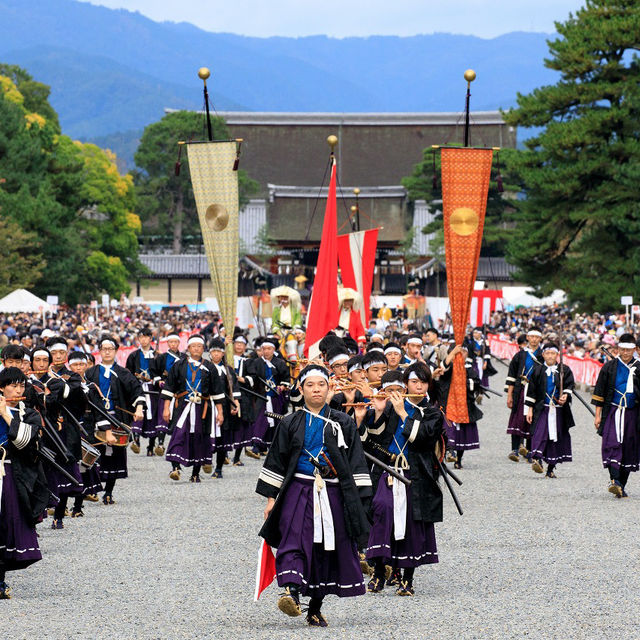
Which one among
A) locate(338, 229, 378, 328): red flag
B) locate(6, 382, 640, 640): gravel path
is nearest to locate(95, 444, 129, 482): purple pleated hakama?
locate(6, 382, 640, 640): gravel path

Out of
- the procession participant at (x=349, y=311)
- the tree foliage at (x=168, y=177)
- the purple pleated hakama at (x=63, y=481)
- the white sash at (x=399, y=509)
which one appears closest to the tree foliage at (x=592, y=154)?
the procession participant at (x=349, y=311)

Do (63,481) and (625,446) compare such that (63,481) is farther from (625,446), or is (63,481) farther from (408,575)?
(625,446)

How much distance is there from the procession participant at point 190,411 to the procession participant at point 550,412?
358 cm

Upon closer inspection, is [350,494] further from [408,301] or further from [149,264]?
[149,264]

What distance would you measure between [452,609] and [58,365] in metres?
4.99

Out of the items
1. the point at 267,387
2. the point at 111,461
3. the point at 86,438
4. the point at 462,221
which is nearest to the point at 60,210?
the point at 267,387

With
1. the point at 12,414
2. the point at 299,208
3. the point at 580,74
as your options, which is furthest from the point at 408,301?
the point at 12,414

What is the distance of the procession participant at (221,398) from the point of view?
521 inches

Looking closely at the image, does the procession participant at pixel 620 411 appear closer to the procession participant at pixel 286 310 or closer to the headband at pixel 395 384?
the headband at pixel 395 384

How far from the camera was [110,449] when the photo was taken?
11438 mm

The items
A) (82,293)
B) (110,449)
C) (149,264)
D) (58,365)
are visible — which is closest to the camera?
(58,365)

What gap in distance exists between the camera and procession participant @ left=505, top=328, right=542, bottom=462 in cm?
1459

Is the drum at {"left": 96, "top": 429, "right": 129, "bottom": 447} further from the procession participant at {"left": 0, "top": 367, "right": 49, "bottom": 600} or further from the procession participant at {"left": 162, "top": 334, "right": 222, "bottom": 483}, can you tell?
the procession participant at {"left": 0, "top": 367, "right": 49, "bottom": 600}

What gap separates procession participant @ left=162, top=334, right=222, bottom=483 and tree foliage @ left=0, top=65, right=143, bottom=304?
20.4 metres
